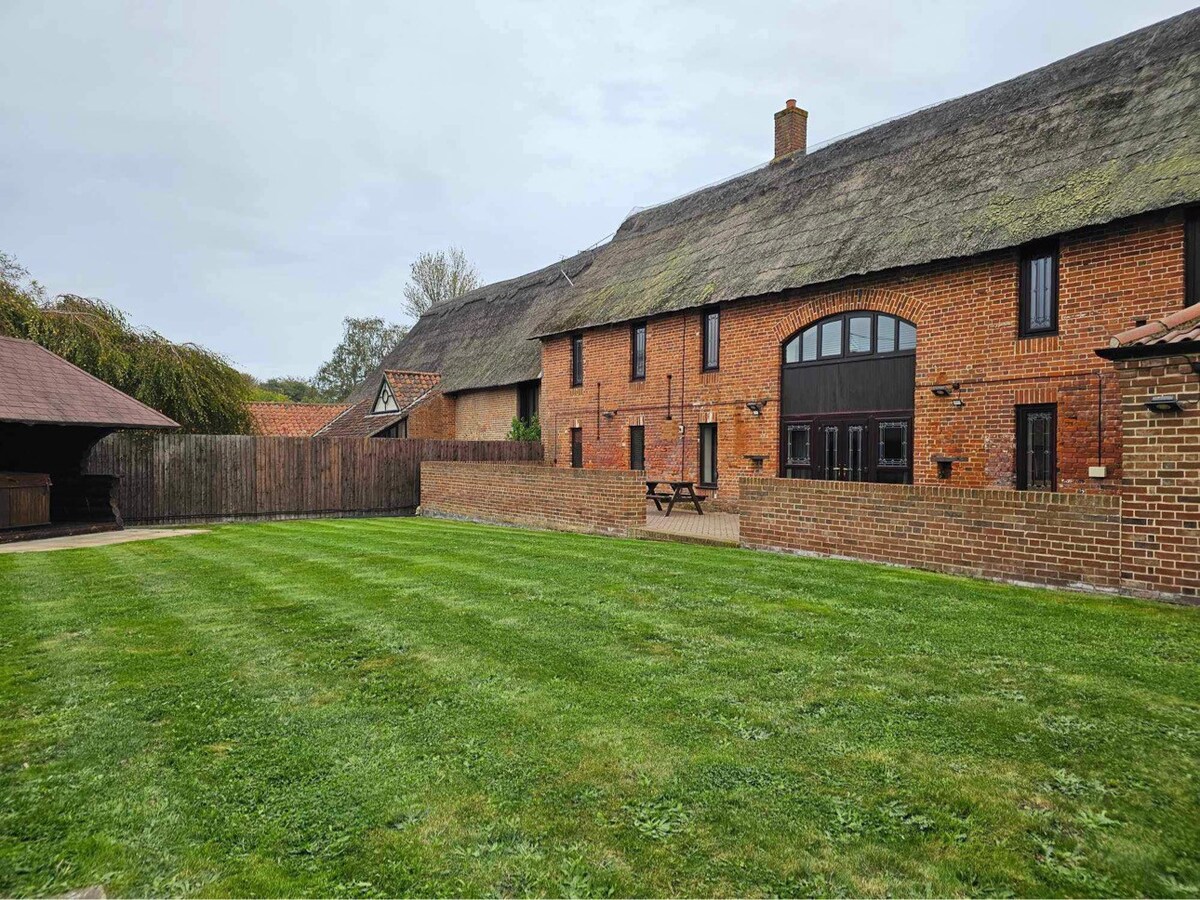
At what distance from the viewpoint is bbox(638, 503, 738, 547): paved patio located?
478 inches

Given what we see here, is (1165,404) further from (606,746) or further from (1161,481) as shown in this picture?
(606,746)

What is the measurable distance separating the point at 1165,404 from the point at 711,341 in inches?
470

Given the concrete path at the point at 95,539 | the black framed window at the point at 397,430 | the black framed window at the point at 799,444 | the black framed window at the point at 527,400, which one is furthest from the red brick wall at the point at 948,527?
the black framed window at the point at 397,430

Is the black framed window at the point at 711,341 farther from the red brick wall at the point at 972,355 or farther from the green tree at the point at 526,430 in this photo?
the green tree at the point at 526,430

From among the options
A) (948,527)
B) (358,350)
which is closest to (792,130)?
(948,527)

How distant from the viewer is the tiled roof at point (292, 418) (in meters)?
35.5

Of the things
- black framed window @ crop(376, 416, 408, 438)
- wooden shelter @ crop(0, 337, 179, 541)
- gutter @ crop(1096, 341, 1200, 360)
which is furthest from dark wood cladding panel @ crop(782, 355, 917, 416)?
black framed window @ crop(376, 416, 408, 438)

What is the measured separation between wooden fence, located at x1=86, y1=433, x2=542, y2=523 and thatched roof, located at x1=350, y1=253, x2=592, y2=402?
5463 mm

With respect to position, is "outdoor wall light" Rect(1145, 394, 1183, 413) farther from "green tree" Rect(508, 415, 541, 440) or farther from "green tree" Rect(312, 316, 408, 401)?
"green tree" Rect(312, 316, 408, 401)

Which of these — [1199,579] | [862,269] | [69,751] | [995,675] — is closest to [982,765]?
[995,675]

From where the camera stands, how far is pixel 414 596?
755 centimetres

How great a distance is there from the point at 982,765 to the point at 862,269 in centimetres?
1242

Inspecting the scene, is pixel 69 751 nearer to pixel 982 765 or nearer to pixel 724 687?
pixel 724 687

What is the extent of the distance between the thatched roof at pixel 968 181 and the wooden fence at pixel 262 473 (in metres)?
7.01
